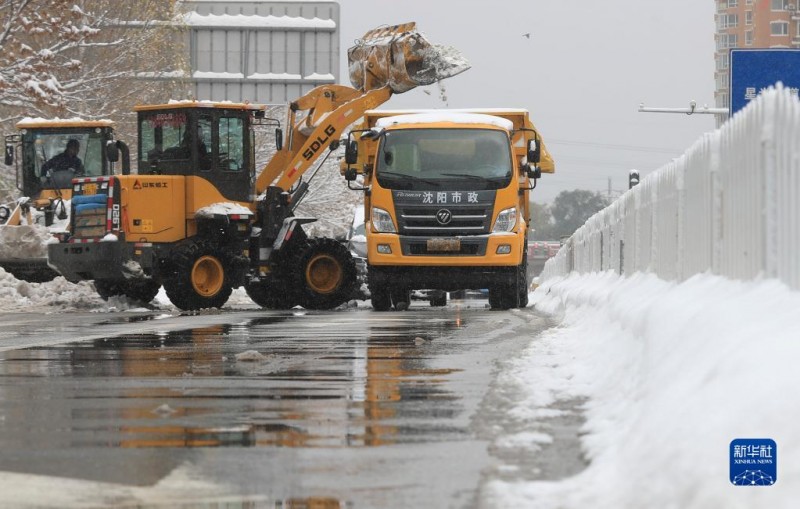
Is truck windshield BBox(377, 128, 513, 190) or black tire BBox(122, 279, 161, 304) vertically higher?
truck windshield BBox(377, 128, 513, 190)

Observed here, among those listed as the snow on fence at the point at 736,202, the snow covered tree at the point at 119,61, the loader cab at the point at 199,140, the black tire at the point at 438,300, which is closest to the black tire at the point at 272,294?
the loader cab at the point at 199,140

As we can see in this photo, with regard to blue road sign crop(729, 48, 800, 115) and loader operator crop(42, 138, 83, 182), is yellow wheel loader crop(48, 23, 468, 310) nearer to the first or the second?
loader operator crop(42, 138, 83, 182)

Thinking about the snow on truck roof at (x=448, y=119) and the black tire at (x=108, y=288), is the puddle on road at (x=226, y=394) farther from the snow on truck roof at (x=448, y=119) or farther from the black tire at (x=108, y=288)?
the black tire at (x=108, y=288)

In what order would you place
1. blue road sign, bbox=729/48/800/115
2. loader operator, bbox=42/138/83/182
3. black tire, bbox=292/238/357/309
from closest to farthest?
1. blue road sign, bbox=729/48/800/115
2. black tire, bbox=292/238/357/309
3. loader operator, bbox=42/138/83/182

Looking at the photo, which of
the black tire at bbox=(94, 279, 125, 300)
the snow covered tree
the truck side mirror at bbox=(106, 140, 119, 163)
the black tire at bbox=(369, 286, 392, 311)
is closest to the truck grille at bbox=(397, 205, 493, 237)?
the black tire at bbox=(369, 286, 392, 311)

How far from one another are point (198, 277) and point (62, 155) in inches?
275

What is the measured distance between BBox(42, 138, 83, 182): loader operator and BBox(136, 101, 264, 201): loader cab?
15.4 ft

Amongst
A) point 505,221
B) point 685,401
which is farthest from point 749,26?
point 685,401

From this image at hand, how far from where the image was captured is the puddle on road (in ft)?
22.7

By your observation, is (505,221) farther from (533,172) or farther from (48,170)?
(48,170)

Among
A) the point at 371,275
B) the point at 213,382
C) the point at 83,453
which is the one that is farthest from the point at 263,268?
the point at 83,453

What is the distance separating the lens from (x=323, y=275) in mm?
24688

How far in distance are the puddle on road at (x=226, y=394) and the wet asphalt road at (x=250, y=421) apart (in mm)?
13

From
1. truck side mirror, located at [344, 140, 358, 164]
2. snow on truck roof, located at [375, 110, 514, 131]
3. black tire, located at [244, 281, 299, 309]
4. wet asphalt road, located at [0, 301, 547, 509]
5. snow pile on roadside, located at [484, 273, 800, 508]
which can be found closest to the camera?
snow pile on roadside, located at [484, 273, 800, 508]
